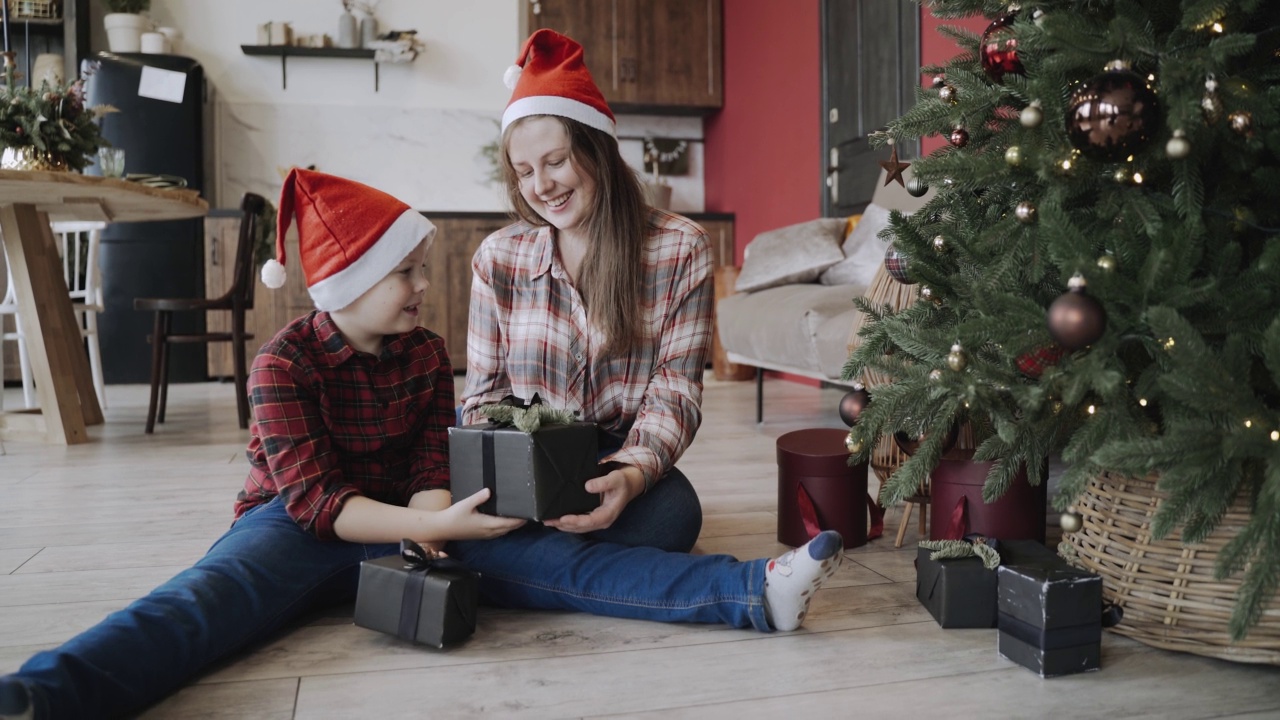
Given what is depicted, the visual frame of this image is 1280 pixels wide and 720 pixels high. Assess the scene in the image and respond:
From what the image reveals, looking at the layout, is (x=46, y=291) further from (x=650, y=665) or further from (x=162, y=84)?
(x=650, y=665)

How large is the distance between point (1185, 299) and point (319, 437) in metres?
1.04

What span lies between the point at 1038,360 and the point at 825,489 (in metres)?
0.53

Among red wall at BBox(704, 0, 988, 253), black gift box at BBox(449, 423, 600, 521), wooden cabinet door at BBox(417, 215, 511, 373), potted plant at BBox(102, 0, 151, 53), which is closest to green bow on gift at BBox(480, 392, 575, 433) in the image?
black gift box at BBox(449, 423, 600, 521)

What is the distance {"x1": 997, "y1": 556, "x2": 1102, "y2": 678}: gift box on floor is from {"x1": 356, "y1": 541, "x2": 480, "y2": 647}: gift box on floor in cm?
65

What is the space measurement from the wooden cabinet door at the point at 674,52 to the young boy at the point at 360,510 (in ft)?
13.8

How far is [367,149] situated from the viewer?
5.28 metres

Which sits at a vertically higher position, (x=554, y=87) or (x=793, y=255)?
(x=554, y=87)

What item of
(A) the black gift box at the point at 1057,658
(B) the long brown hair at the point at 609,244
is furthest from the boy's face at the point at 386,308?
(A) the black gift box at the point at 1057,658

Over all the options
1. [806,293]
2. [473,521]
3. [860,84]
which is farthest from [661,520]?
[860,84]

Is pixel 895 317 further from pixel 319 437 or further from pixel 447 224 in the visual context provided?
pixel 447 224

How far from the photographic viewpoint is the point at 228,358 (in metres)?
4.83

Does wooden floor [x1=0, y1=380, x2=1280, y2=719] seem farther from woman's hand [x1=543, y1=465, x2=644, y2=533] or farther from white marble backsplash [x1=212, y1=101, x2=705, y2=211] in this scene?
white marble backsplash [x1=212, y1=101, x2=705, y2=211]

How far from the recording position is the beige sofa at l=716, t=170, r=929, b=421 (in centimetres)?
261

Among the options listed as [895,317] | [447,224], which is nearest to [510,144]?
[895,317]
